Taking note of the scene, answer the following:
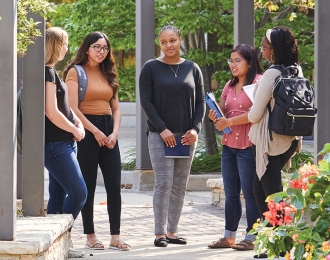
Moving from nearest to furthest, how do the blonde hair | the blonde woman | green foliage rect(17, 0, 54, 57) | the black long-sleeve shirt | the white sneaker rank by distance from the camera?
A: green foliage rect(17, 0, 54, 57), the blonde woman, the blonde hair, the white sneaker, the black long-sleeve shirt

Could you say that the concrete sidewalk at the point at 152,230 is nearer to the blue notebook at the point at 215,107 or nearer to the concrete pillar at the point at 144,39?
the concrete pillar at the point at 144,39

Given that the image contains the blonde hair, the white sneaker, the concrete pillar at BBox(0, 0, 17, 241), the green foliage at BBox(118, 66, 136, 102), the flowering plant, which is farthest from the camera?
the green foliage at BBox(118, 66, 136, 102)

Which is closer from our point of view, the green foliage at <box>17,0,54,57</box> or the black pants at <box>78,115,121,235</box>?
the green foliage at <box>17,0,54,57</box>

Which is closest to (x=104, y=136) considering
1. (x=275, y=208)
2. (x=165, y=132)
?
(x=165, y=132)

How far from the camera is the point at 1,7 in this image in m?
6.19

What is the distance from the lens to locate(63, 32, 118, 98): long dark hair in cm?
828

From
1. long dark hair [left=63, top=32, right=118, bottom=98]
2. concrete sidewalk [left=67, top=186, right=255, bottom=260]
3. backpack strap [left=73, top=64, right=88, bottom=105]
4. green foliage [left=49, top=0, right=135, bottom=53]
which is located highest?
green foliage [left=49, top=0, right=135, bottom=53]

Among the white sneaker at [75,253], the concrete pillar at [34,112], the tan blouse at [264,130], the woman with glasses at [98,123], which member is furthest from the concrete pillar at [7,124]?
the tan blouse at [264,130]

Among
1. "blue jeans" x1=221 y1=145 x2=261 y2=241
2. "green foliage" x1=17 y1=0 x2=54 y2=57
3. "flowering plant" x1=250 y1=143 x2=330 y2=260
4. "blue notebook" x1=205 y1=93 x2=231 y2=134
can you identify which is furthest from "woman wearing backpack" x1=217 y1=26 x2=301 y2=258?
"flowering plant" x1=250 y1=143 x2=330 y2=260

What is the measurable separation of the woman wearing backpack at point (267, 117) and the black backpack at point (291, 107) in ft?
0.26

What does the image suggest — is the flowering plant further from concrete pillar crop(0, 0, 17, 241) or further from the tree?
the tree

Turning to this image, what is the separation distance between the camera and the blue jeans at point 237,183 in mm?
8203

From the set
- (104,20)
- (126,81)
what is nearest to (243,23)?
(104,20)

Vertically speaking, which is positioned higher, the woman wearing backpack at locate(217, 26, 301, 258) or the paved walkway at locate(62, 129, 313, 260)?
the woman wearing backpack at locate(217, 26, 301, 258)
